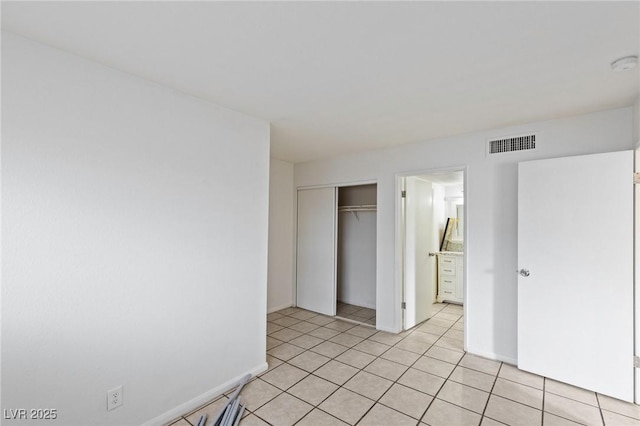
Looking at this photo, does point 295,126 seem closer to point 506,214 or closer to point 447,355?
point 506,214

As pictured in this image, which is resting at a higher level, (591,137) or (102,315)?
(591,137)

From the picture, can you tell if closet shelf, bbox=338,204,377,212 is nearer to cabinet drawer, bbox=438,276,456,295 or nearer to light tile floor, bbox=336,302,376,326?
light tile floor, bbox=336,302,376,326

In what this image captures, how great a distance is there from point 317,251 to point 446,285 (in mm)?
2470

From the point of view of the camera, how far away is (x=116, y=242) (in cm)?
191

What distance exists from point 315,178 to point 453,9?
340cm

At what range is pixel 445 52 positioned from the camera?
1.73 meters

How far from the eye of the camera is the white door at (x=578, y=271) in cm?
234

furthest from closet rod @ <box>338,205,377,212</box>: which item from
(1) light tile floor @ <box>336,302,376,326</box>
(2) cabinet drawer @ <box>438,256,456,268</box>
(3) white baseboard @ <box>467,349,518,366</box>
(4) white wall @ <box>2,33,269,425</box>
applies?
(4) white wall @ <box>2,33,269,425</box>

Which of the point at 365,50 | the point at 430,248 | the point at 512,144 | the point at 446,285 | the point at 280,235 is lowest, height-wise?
the point at 446,285

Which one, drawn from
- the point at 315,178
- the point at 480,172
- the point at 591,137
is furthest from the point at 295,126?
the point at 591,137

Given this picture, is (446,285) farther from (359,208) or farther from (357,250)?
(359,208)

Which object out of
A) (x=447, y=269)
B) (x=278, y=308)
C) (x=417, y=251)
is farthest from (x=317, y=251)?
(x=447, y=269)

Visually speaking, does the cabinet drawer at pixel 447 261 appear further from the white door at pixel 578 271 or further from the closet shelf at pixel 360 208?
the white door at pixel 578 271

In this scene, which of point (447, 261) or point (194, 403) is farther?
point (447, 261)
